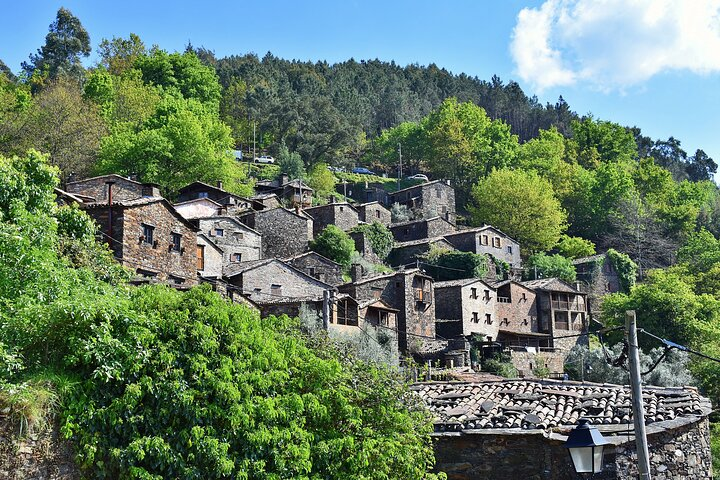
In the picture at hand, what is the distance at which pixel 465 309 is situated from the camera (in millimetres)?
50688

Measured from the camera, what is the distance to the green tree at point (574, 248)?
74.4 metres

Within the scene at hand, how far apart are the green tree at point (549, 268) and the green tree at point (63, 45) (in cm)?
5629

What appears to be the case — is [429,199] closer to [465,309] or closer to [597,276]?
[597,276]

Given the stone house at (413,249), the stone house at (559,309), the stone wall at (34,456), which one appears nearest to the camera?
the stone wall at (34,456)

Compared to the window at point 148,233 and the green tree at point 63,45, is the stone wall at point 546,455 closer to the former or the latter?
the window at point 148,233

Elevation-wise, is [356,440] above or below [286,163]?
below

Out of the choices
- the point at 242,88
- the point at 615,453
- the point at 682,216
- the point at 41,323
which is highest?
A: the point at 242,88

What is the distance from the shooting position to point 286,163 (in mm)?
77562

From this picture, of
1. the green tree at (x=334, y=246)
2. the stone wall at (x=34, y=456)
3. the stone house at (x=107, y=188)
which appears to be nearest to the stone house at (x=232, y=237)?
the stone house at (x=107, y=188)

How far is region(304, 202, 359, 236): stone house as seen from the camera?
59688 millimetres

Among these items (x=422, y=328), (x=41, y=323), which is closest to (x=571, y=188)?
(x=422, y=328)

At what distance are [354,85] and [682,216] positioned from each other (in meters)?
63.0

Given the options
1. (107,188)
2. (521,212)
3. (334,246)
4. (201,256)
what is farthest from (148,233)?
(521,212)

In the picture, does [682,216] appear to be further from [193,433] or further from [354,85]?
[193,433]
